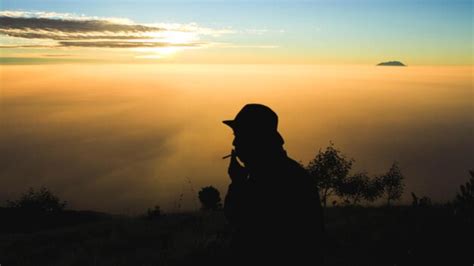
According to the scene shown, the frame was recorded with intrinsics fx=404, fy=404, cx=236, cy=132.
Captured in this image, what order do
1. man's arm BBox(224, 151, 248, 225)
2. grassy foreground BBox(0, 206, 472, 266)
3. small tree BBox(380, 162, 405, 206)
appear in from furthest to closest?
small tree BBox(380, 162, 405, 206)
grassy foreground BBox(0, 206, 472, 266)
man's arm BBox(224, 151, 248, 225)

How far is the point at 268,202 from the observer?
391 centimetres

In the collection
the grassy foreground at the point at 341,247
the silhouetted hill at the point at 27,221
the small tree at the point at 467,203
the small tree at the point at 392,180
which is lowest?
the silhouetted hill at the point at 27,221

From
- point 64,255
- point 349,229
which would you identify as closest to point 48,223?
point 64,255

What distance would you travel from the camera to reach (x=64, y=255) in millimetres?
12742

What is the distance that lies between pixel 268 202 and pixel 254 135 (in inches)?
27.0

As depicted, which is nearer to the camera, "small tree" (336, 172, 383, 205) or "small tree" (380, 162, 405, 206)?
"small tree" (336, 172, 383, 205)

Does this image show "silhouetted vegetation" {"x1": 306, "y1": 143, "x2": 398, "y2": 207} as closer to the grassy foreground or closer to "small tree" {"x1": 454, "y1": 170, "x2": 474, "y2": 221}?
"small tree" {"x1": 454, "y1": 170, "x2": 474, "y2": 221}

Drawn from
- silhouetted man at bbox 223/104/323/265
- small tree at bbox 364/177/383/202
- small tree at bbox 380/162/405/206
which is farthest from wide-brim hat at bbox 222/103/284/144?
small tree at bbox 380/162/405/206

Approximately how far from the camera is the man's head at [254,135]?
4.09 m

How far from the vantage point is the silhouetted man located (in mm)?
3863

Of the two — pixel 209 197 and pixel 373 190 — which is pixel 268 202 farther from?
pixel 373 190

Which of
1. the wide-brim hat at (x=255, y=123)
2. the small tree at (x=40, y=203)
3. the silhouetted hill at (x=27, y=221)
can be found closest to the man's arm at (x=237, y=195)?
the wide-brim hat at (x=255, y=123)

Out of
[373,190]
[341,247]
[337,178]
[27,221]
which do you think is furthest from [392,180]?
[341,247]

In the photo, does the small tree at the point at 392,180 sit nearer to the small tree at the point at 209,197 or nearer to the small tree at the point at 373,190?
the small tree at the point at 373,190
